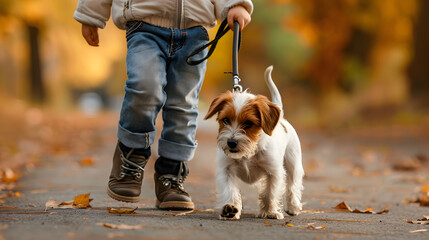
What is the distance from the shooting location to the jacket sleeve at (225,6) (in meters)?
4.56

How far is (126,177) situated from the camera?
449 cm

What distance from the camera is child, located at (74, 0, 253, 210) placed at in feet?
14.3

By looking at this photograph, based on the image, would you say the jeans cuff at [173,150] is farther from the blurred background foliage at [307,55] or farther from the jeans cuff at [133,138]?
the blurred background foliage at [307,55]

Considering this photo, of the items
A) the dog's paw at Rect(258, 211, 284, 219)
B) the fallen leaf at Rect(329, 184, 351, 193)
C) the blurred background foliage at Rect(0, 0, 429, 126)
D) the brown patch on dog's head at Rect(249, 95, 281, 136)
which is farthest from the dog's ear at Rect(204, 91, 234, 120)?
the blurred background foliage at Rect(0, 0, 429, 126)

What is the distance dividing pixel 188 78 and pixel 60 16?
60.9 ft

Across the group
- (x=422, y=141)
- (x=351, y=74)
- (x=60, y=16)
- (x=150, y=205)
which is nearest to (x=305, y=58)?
(x=351, y=74)

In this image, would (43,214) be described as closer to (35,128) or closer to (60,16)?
(35,128)

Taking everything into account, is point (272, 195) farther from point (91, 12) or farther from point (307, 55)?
point (307, 55)

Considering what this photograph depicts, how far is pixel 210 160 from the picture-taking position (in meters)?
9.93

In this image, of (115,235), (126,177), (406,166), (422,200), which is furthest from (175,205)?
(406,166)

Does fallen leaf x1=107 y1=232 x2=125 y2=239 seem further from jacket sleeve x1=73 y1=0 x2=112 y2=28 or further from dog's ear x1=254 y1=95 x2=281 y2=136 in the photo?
jacket sleeve x1=73 y1=0 x2=112 y2=28

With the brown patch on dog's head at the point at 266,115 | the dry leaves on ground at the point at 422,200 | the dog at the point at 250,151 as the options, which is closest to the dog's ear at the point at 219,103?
the dog at the point at 250,151

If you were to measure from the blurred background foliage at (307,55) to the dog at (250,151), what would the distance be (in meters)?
12.1

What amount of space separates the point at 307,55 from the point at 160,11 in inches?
801
